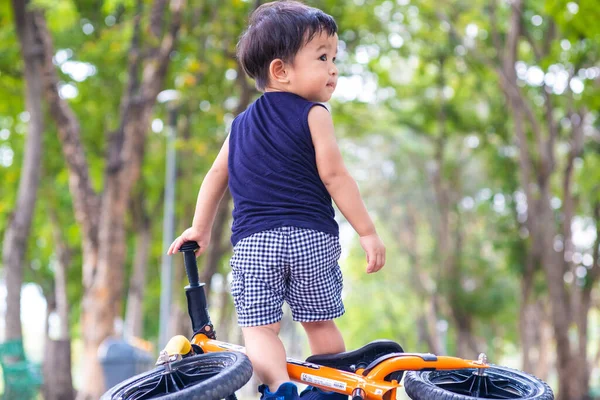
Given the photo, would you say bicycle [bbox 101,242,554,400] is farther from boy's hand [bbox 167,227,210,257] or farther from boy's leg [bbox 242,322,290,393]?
boy's hand [bbox 167,227,210,257]

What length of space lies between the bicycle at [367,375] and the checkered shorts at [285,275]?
6.3 inches

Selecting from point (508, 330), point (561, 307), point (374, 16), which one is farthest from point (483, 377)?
point (508, 330)

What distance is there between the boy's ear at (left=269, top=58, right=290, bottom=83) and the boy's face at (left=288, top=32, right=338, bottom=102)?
20 mm

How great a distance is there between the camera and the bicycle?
8.23 feet

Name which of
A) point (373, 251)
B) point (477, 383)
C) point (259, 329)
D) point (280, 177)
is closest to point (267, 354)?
point (259, 329)

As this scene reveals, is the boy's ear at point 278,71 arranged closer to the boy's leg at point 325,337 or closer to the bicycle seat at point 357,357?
the boy's leg at point 325,337

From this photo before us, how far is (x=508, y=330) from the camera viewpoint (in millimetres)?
28906

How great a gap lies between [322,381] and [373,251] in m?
→ 0.46

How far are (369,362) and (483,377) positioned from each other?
0.38 metres

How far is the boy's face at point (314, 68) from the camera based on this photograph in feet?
9.14

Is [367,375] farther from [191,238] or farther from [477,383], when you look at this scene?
[191,238]

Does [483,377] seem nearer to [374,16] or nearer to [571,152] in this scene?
[571,152]

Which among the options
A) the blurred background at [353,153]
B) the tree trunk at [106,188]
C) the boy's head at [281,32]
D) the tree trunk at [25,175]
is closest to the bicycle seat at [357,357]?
the boy's head at [281,32]

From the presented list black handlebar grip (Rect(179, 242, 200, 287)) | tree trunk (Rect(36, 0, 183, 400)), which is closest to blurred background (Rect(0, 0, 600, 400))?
tree trunk (Rect(36, 0, 183, 400))
